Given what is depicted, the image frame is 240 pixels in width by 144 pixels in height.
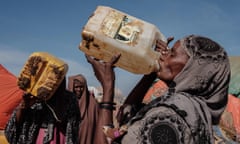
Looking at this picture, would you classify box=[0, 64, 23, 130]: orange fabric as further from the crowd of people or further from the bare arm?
the bare arm

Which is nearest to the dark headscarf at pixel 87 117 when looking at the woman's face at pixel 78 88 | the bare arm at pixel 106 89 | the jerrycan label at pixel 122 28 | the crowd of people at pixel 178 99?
the woman's face at pixel 78 88

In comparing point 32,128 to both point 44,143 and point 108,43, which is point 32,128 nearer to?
point 44,143

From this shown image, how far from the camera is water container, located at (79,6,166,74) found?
266 cm

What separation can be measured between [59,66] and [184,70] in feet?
3.02

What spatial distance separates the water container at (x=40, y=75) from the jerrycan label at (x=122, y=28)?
1.34ft

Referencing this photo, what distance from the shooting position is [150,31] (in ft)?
8.92

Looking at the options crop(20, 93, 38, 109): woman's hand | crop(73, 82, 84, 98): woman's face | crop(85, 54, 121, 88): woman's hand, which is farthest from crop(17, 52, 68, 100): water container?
crop(73, 82, 84, 98): woman's face

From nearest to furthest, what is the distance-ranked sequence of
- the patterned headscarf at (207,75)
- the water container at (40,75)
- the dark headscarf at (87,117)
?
1. the patterned headscarf at (207,75)
2. the water container at (40,75)
3. the dark headscarf at (87,117)

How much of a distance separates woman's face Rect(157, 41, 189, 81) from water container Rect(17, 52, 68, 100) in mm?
750

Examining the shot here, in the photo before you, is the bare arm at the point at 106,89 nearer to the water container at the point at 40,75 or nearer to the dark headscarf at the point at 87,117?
the water container at the point at 40,75

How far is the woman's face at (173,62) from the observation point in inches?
83.1

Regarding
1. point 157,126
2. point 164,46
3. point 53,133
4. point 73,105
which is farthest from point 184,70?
point 53,133

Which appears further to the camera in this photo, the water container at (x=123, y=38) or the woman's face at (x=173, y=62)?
the water container at (x=123, y=38)

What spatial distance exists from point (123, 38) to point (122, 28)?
0.08m
